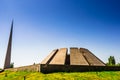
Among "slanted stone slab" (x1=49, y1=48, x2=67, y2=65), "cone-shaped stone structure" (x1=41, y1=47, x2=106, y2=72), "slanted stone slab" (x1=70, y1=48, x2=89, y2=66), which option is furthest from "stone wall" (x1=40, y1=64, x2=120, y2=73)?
"slanted stone slab" (x1=49, y1=48, x2=67, y2=65)

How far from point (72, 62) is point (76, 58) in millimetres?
2544

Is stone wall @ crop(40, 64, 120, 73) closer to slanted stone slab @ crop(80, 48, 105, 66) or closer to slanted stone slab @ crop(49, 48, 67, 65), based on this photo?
slanted stone slab @ crop(80, 48, 105, 66)

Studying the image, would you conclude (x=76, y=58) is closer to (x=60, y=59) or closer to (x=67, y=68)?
(x=60, y=59)

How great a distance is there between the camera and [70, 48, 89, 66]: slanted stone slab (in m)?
32.4

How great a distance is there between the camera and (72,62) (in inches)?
1287

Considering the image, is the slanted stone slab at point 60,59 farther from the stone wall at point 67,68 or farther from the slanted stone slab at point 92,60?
the slanted stone slab at point 92,60

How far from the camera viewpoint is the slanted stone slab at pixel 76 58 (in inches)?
1277

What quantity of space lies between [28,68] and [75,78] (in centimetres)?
1286

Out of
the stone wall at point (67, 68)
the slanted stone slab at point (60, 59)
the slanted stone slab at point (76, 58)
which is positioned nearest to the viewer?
the stone wall at point (67, 68)

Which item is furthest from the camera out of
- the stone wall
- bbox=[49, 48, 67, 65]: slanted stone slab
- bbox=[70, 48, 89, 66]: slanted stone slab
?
bbox=[49, 48, 67, 65]: slanted stone slab

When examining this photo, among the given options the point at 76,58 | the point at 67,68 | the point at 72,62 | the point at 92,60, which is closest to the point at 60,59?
the point at 72,62

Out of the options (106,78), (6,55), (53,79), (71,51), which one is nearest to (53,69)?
(53,79)

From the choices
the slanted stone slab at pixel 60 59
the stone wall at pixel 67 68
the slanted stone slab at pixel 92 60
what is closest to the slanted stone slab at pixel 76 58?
the slanted stone slab at pixel 92 60

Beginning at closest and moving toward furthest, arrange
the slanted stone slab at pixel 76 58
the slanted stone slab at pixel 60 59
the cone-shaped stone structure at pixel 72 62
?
the cone-shaped stone structure at pixel 72 62, the slanted stone slab at pixel 76 58, the slanted stone slab at pixel 60 59
